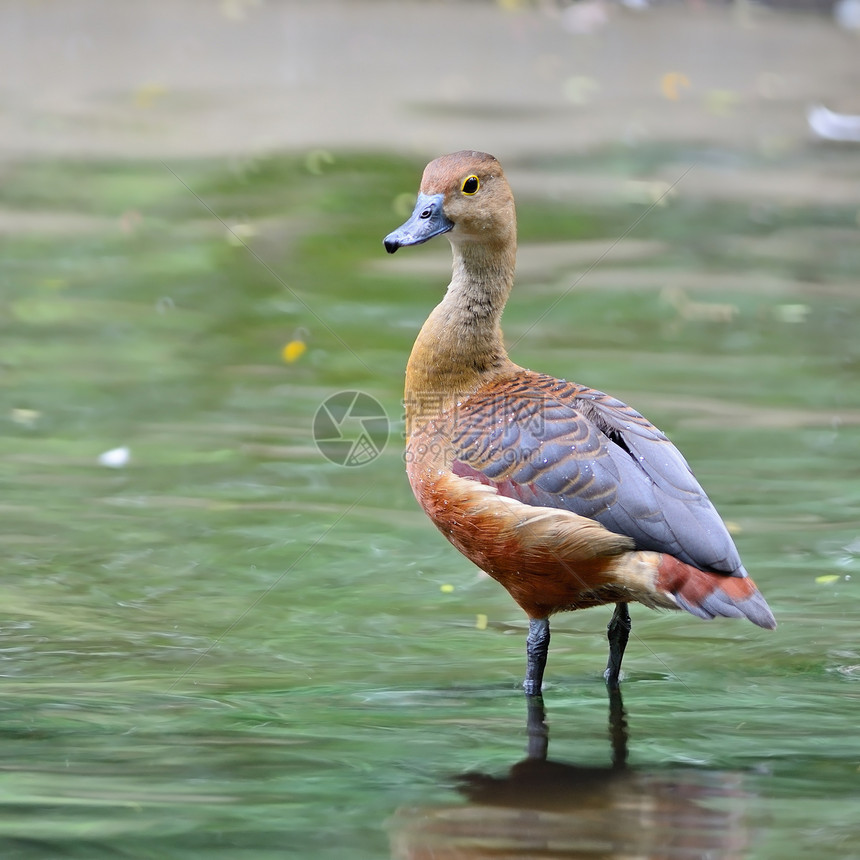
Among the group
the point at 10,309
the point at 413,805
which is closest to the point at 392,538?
the point at 413,805

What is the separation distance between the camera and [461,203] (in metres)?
5.39

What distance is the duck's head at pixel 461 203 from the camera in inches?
212

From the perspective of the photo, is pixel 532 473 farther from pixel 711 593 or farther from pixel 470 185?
pixel 470 185

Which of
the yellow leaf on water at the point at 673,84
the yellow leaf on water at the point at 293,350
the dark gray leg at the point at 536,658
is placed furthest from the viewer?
the yellow leaf on water at the point at 673,84

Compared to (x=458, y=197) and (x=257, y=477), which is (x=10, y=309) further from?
(x=458, y=197)

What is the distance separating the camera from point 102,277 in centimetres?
979

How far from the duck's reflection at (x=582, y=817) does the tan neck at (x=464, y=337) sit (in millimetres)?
1498

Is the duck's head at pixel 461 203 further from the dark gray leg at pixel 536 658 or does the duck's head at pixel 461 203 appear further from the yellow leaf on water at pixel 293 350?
the yellow leaf on water at pixel 293 350

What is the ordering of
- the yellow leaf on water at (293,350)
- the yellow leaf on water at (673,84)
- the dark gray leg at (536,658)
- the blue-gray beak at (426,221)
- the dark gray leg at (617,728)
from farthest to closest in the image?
the yellow leaf on water at (673,84) → the yellow leaf on water at (293,350) → the blue-gray beak at (426,221) → the dark gray leg at (536,658) → the dark gray leg at (617,728)

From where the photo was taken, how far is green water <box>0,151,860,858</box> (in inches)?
163

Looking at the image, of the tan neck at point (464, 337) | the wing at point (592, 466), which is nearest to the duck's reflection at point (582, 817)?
the wing at point (592, 466)

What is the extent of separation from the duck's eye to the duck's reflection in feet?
6.93

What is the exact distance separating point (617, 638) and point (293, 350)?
4087 millimetres

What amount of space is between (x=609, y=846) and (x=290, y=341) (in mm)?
5365
